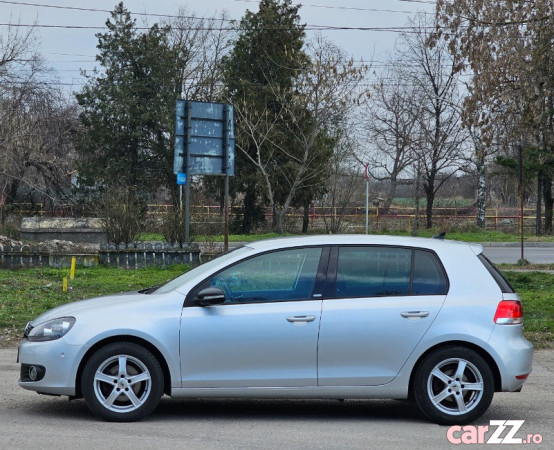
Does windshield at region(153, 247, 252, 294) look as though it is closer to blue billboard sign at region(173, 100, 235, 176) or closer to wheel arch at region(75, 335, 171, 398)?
wheel arch at region(75, 335, 171, 398)

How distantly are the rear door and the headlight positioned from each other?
1995 mm

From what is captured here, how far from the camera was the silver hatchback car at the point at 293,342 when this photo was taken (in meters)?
7.05

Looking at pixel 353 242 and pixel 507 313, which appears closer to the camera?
pixel 507 313

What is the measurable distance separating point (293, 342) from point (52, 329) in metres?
1.90

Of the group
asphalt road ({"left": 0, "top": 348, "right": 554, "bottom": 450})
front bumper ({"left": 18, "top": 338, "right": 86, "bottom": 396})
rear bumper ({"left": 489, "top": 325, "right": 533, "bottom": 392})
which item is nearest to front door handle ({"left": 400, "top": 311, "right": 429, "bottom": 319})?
rear bumper ({"left": 489, "top": 325, "right": 533, "bottom": 392})

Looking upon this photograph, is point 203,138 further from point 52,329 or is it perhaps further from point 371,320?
point 371,320

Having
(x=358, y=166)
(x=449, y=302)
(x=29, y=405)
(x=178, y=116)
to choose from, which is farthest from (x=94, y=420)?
(x=358, y=166)

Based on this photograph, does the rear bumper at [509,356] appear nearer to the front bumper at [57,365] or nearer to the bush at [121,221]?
the front bumper at [57,365]

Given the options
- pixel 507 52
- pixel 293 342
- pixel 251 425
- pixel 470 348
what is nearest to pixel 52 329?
pixel 251 425

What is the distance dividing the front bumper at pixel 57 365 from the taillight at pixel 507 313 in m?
3.29

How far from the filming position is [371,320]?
715 cm

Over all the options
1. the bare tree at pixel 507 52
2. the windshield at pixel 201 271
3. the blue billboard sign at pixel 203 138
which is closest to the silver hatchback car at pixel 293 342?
the windshield at pixel 201 271

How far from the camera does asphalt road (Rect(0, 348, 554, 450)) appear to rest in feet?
21.4

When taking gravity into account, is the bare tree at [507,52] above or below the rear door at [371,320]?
above
